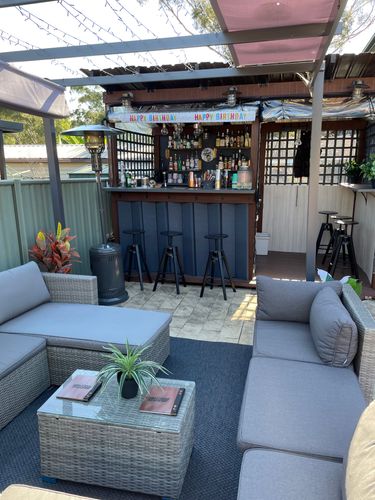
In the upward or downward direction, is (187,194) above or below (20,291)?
above

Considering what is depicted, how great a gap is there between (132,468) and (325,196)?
18.9ft

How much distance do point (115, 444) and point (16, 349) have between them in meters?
1.06

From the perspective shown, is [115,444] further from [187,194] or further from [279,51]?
[187,194]

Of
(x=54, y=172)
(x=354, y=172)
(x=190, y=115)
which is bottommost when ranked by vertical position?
(x=354, y=172)

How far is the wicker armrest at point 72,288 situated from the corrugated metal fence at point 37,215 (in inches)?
24.6

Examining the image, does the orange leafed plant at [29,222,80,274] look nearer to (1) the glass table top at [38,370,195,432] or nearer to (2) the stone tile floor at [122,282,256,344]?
(2) the stone tile floor at [122,282,256,344]

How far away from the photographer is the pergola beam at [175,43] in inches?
104

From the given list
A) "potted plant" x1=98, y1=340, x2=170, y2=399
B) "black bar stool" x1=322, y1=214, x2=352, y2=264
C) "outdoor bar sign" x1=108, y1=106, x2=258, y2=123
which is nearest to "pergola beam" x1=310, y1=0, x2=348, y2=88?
"outdoor bar sign" x1=108, y1=106, x2=258, y2=123

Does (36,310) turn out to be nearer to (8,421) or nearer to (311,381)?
(8,421)

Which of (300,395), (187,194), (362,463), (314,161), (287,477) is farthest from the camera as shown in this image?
(187,194)

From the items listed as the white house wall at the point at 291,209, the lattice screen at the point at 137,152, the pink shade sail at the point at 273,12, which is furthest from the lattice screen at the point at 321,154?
the pink shade sail at the point at 273,12

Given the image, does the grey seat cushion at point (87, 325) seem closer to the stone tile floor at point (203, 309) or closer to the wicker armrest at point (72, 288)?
the wicker armrest at point (72, 288)

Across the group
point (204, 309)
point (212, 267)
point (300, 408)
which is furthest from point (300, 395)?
point (212, 267)

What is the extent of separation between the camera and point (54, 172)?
407 cm
